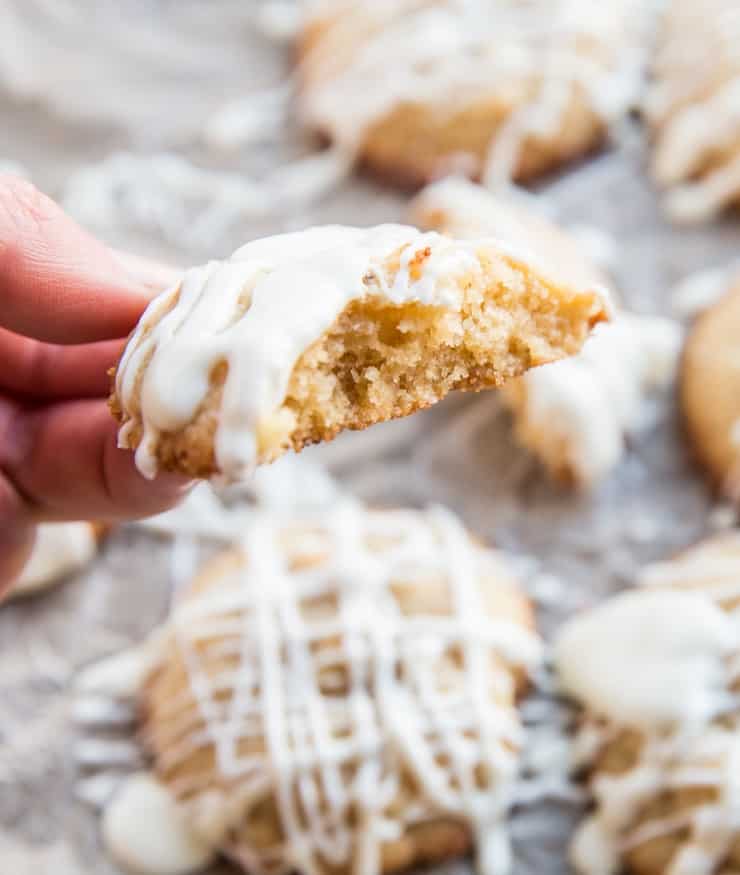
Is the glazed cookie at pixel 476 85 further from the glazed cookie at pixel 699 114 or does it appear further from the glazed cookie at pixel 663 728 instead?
the glazed cookie at pixel 663 728

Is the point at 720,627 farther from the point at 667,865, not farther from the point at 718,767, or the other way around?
the point at 667,865

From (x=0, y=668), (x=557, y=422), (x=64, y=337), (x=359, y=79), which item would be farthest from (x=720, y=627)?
(x=359, y=79)

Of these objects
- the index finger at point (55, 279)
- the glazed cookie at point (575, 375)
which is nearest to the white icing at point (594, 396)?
the glazed cookie at point (575, 375)

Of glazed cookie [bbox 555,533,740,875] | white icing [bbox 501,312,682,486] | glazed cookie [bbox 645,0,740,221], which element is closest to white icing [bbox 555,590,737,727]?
glazed cookie [bbox 555,533,740,875]

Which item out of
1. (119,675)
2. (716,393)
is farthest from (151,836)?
(716,393)

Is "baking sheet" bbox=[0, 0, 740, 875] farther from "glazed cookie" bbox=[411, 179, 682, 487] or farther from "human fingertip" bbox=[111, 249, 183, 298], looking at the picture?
"human fingertip" bbox=[111, 249, 183, 298]

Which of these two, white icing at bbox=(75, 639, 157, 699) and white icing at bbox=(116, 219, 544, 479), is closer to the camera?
white icing at bbox=(116, 219, 544, 479)

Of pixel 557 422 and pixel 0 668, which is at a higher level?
pixel 557 422
